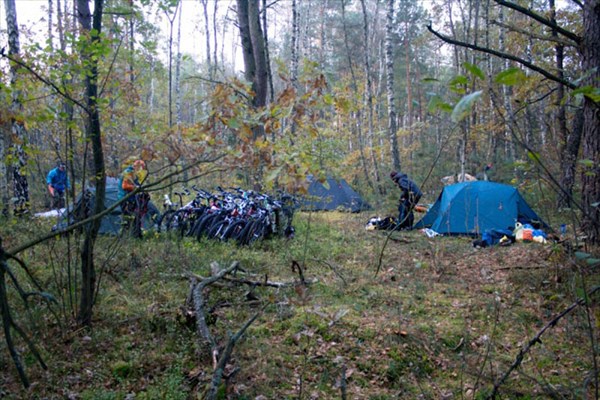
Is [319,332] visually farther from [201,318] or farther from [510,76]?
[510,76]

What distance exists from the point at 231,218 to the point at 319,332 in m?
4.02

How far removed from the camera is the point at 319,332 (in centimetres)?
430

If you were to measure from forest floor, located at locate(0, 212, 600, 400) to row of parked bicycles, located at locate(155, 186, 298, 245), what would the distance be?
1046 mm

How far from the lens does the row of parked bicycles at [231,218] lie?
772 cm

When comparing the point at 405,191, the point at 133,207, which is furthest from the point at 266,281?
the point at 405,191

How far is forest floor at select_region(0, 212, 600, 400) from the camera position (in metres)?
3.32

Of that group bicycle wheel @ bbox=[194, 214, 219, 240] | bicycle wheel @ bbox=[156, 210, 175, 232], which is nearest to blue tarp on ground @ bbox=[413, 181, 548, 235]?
bicycle wheel @ bbox=[194, 214, 219, 240]

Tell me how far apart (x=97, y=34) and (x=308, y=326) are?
325 cm

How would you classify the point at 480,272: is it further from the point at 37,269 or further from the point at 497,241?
the point at 37,269

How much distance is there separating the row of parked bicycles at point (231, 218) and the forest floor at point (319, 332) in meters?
1.05

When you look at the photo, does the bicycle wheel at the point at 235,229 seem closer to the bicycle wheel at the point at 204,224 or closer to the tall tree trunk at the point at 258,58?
the bicycle wheel at the point at 204,224

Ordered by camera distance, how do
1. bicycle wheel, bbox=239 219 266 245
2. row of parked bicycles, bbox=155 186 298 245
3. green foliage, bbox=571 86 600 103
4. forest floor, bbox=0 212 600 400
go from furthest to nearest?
row of parked bicycles, bbox=155 186 298 245 → bicycle wheel, bbox=239 219 266 245 → forest floor, bbox=0 212 600 400 → green foliage, bbox=571 86 600 103

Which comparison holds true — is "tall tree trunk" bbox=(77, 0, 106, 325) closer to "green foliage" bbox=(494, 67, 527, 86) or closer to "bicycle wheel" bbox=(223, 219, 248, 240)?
"green foliage" bbox=(494, 67, 527, 86)

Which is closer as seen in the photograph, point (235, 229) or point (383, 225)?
point (235, 229)
